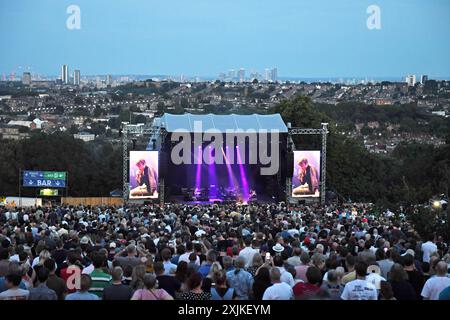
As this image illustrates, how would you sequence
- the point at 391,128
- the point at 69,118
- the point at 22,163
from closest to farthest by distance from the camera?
1. the point at 22,163
2. the point at 391,128
3. the point at 69,118

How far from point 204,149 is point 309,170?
4.43m

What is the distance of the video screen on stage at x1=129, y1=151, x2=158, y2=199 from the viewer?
27.6 metres

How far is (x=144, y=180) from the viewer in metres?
27.8

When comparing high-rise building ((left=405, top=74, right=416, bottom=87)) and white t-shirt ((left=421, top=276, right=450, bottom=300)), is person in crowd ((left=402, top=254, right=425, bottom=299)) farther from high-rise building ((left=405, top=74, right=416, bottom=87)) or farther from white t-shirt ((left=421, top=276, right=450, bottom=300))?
high-rise building ((left=405, top=74, right=416, bottom=87))

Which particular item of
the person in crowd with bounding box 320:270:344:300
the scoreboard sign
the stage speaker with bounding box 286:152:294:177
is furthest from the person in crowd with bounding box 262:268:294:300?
the scoreboard sign

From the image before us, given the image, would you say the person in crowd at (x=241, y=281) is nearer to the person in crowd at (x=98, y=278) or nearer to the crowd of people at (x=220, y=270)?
the crowd of people at (x=220, y=270)

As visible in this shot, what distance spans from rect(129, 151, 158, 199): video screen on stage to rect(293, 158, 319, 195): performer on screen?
5567 millimetres

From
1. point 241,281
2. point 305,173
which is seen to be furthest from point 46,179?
point 241,281

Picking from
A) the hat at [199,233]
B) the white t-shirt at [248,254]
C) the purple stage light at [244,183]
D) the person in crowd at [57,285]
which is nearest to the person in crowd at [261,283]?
the person in crowd at [57,285]

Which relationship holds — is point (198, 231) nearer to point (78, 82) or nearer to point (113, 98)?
point (113, 98)

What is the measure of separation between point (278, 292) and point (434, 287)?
5.06 ft

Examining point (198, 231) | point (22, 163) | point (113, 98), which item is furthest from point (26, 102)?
point (198, 231)

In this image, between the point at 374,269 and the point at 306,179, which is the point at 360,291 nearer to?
the point at 374,269
